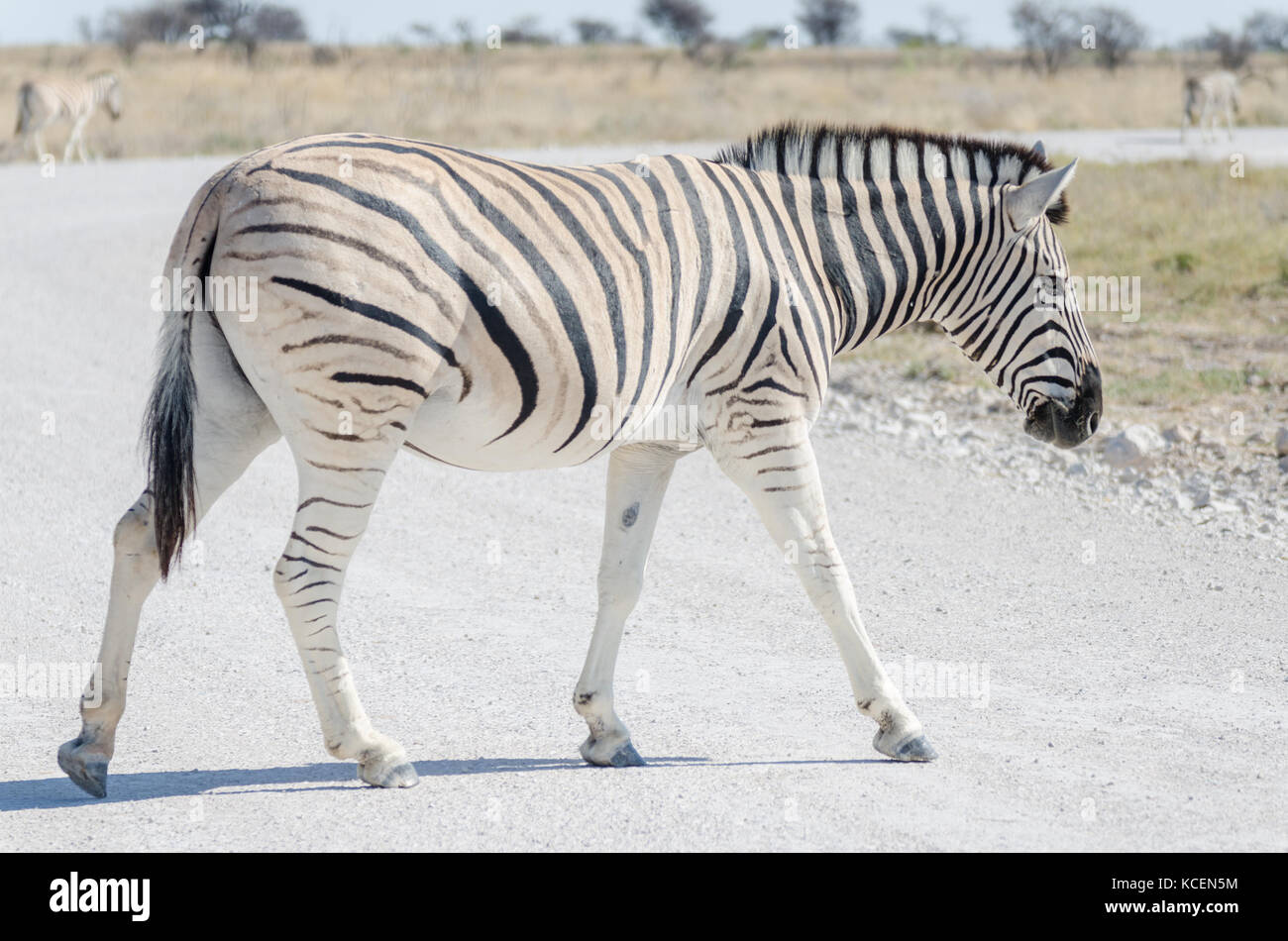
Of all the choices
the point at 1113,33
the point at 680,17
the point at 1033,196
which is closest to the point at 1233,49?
the point at 1113,33

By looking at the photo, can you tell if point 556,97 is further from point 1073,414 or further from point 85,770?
point 85,770

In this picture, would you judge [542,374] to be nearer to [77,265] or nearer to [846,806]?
[846,806]

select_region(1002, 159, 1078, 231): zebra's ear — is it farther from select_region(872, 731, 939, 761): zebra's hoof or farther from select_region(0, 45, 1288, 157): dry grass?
select_region(0, 45, 1288, 157): dry grass

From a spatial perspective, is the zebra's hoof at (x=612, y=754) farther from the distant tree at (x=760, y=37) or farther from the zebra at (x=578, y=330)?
the distant tree at (x=760, y=37)

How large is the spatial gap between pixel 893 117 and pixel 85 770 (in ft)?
81.9

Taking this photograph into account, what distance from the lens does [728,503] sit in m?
8.11

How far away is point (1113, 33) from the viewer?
43.0m

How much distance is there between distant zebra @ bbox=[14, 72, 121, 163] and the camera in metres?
21.3

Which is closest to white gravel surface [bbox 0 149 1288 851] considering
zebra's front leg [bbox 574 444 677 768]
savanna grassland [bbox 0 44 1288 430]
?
zebra's front leg [bbox 574 444 677 768]

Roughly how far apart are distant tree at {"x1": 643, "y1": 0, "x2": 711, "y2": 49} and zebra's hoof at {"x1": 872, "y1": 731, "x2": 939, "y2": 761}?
2156 inches

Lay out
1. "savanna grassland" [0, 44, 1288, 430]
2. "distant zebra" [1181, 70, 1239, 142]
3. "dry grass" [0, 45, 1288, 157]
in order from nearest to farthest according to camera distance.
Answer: "savanna grassland" [0, 44, 1288, 430]
"dry grass" [0, 45, 1288, 157]
"distant zebra" [1181, 70, 1239, 142]

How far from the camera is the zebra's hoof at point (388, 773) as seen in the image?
429 centimetres

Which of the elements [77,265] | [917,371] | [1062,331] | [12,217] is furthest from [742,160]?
[12,217]
